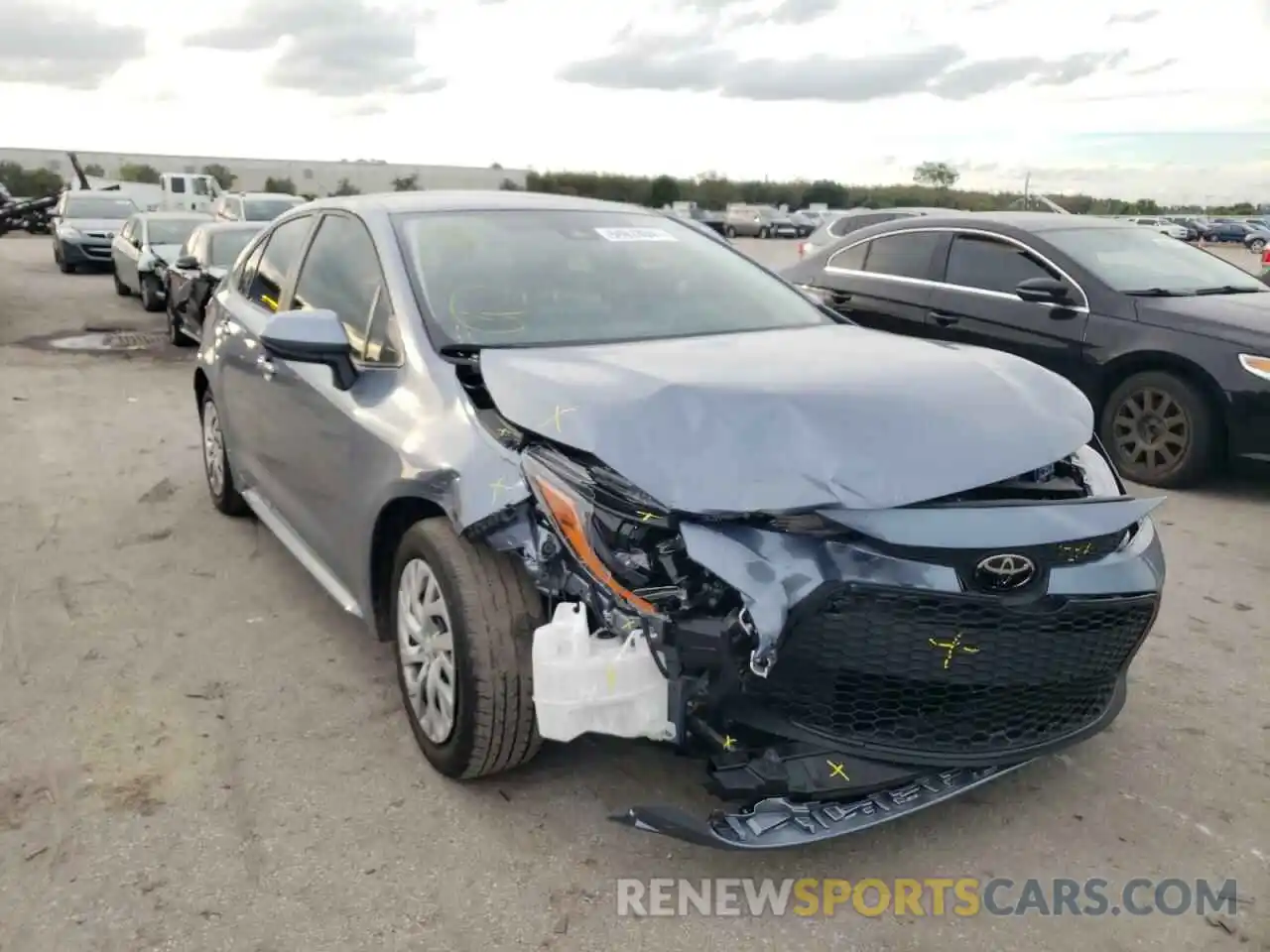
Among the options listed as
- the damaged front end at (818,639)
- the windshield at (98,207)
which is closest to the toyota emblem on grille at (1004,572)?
the damaged front end at (818,639)

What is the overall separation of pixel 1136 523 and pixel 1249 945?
1010 mm

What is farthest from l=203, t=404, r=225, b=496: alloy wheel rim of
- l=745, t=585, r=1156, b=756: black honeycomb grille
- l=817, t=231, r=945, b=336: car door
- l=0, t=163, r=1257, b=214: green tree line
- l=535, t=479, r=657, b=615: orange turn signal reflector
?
l=0, t=163, r=1257, b=214: green tree line

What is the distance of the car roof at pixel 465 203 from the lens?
402 centimetres

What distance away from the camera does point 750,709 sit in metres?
2.50

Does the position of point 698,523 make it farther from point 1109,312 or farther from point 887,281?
point 887,281

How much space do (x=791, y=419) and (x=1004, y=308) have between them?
502 cm

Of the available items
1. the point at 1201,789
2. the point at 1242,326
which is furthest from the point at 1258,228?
the point at 1201,789

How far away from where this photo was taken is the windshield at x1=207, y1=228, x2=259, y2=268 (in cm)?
1079

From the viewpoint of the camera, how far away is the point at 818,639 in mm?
2445

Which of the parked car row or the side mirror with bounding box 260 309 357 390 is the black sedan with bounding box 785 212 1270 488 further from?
the side mirror with bounding box 260 309 357 390

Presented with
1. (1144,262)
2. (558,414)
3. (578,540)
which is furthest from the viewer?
(1144,262)

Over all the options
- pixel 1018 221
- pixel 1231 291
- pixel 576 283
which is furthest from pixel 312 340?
pixel 1231 291

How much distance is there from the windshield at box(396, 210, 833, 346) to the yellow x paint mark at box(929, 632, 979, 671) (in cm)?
153

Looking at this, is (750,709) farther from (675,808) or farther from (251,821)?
(251,821)
